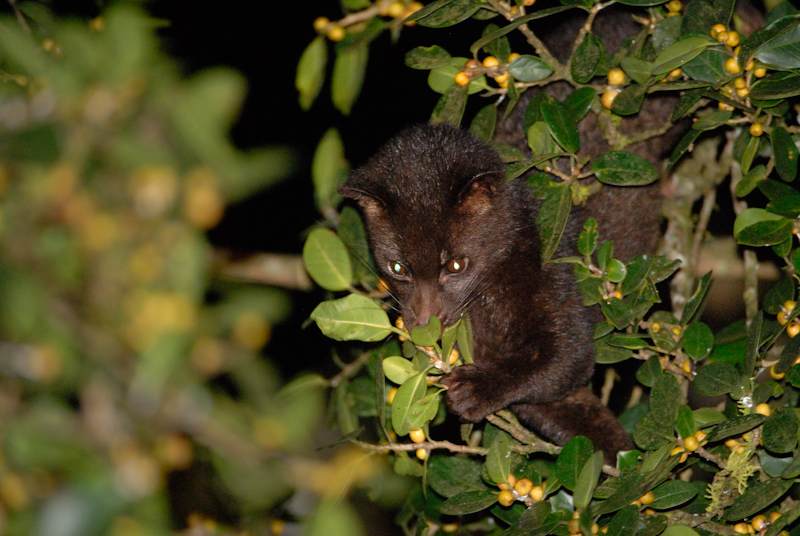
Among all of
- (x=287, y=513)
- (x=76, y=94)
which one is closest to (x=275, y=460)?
(x=287, y=513)

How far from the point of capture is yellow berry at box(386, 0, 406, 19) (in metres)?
Answer: 2.53

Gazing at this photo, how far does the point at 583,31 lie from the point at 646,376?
47.6 inches

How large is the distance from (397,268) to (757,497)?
1.51 metres

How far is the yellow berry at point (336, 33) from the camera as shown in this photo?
2570 mm

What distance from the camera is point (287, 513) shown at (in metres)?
2.98

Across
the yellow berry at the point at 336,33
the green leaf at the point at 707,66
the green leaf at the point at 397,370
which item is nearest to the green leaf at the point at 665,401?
the green leaf at the point at 397,370

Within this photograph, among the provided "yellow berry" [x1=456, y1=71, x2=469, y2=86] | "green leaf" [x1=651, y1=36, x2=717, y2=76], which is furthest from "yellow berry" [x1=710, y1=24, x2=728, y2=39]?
"yellow berry" [x1=456, y1=71, x2=469, y2=86]

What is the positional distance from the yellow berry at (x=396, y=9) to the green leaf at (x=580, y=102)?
28.4 inches

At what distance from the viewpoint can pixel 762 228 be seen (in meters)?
2.09

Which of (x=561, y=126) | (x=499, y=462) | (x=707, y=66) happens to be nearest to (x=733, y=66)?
(x=707, y=66)

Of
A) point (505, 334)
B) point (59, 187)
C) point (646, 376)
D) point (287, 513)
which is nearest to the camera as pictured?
point (646, 376)

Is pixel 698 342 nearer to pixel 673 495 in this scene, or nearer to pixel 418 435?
pixel 673 495

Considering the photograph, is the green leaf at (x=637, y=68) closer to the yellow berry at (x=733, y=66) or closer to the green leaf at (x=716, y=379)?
the yellow berry at (x=733, y=66)

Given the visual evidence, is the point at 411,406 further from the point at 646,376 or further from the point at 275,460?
the point at 275,460
